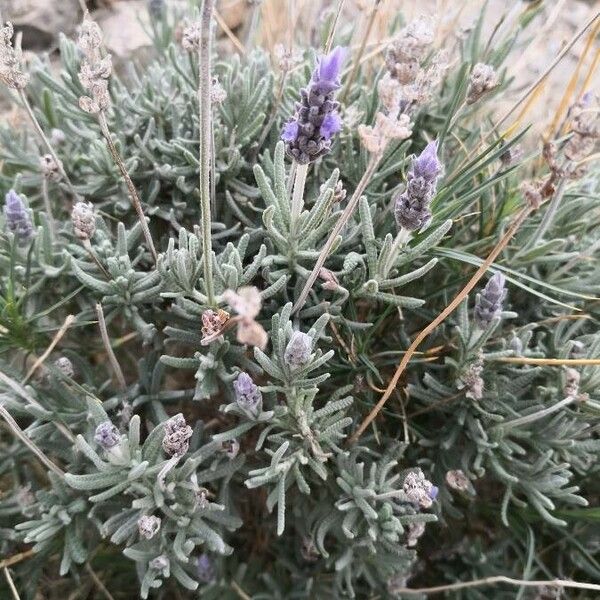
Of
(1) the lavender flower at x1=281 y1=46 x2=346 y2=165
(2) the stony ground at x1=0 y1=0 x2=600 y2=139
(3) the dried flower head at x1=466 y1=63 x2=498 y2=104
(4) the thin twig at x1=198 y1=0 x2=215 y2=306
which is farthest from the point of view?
(2) the stony ground at x1=0 y1=0 x2=600 y2=139

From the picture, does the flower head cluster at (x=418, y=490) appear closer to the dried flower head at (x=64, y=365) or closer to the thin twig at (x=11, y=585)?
the dried flower head at (x=64, y=365)

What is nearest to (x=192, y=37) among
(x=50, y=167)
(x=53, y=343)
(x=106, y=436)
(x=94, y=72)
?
(x=94, y=72)

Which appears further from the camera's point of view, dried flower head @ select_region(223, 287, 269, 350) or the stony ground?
the stony ground

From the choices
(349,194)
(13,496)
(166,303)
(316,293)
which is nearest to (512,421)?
(316,293)

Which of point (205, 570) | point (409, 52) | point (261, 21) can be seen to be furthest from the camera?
point (261, 21)

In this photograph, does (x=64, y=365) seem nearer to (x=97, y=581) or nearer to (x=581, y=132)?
(x=97, y=581)

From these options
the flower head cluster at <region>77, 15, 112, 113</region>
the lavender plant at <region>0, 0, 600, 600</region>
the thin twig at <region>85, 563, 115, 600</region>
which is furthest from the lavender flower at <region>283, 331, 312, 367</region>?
the thin twig at <region>85, 563, 115, 600</region>

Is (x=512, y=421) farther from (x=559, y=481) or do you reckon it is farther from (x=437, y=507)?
(x=437, y=507)

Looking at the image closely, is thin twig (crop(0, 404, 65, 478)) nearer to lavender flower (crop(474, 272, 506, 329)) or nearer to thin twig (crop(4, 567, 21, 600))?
thin twig (crop(4, 567, 21, 600))
